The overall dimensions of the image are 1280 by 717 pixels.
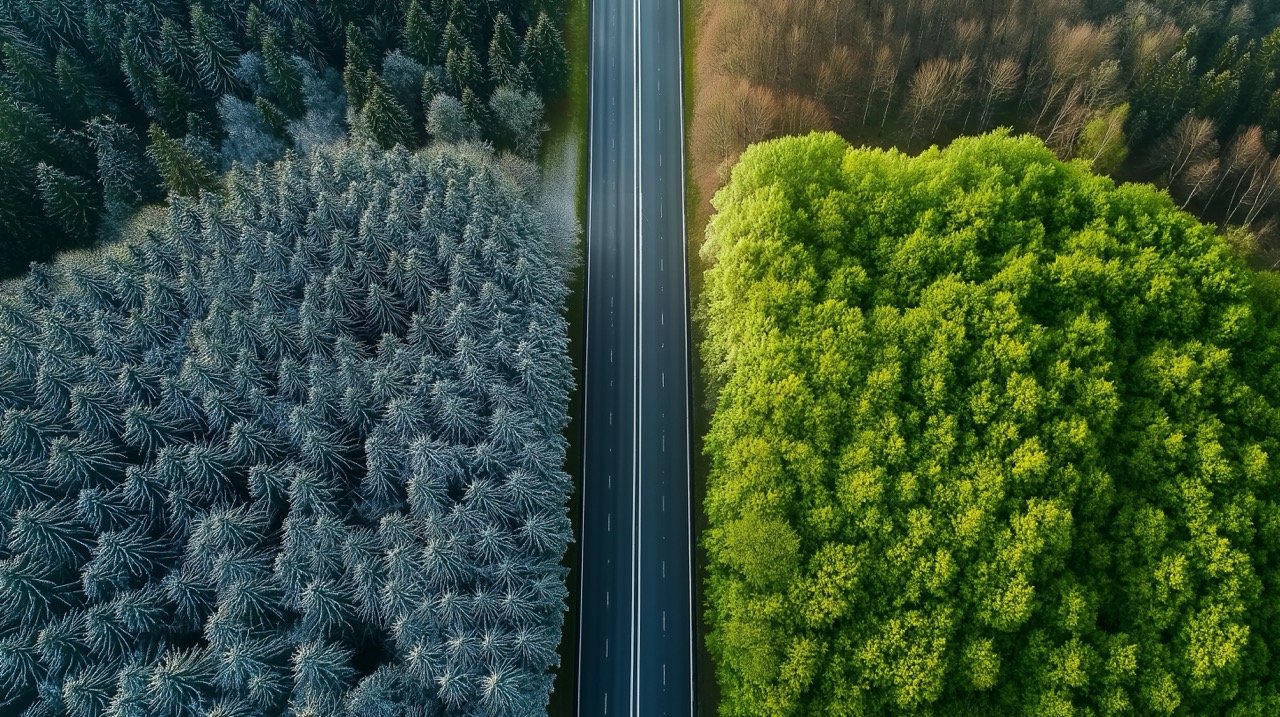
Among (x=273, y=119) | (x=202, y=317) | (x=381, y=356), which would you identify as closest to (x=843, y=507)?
(x=381, y=356)

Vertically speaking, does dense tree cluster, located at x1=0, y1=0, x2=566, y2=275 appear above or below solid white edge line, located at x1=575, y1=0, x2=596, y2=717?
above

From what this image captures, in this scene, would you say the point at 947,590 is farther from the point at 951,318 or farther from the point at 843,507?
the point at 951,318

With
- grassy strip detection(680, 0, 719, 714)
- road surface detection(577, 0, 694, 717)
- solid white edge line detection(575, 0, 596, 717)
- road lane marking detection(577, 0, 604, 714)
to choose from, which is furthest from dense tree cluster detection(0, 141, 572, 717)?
grassy strip detection(680, 0, 719, 714)

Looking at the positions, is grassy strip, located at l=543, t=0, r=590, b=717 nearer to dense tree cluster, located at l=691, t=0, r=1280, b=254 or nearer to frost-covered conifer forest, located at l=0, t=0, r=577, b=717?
frost-covered conifer forest, located at l=0, t=0, r=577, b=717

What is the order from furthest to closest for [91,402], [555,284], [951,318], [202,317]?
[555,284] → [202,317] → [951,318] → [91,402]

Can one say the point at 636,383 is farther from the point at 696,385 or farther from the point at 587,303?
the point at 587,303

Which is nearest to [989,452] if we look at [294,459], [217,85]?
[294,459]
